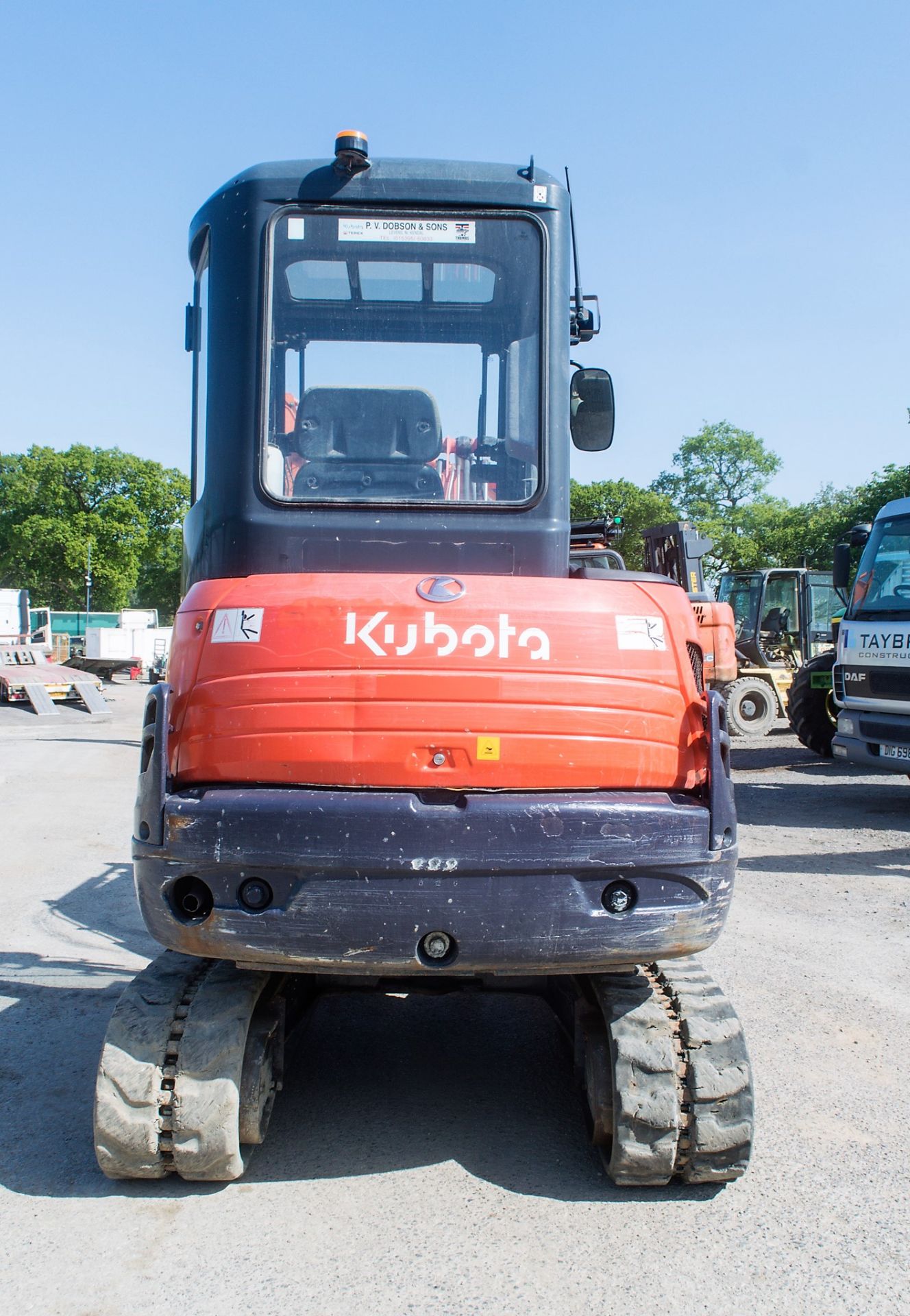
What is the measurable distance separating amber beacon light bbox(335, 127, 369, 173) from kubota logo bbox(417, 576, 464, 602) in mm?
1428

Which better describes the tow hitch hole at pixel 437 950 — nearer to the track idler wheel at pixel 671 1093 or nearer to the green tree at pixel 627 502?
the track idler wheel at pixel 671 1093

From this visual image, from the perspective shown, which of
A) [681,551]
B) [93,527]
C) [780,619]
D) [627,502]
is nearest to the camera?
[681,551]

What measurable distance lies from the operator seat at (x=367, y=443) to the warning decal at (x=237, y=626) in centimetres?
54

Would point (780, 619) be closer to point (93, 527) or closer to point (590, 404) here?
point (590, 404)

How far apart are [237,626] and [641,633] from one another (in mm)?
1201

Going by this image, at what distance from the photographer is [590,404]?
13.3ft

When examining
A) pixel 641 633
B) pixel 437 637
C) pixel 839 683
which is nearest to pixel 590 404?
pixel 641 633

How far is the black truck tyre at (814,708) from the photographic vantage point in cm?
1486

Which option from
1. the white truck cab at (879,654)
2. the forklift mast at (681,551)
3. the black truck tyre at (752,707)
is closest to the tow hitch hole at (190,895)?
the white truck cab at (879,654)

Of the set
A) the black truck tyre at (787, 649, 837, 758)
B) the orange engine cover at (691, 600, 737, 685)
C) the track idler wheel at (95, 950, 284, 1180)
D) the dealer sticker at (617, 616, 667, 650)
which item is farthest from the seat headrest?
the black truck tyre at (787, 649, 837, 758)

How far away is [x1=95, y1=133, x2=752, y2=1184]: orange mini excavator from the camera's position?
10.4 feet

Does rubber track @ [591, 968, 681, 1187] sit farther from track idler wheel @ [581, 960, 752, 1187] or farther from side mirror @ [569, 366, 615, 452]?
side mirror @ [569, 366, 615, 452]

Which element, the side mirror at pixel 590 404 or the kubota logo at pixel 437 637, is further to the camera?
the side mirror at pixel 590 404

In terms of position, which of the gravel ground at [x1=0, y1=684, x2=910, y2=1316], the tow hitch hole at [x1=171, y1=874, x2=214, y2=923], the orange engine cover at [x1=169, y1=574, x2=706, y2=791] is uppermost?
the orange engine cover at [x1=169, y1=574, x2=706, y2=791]
